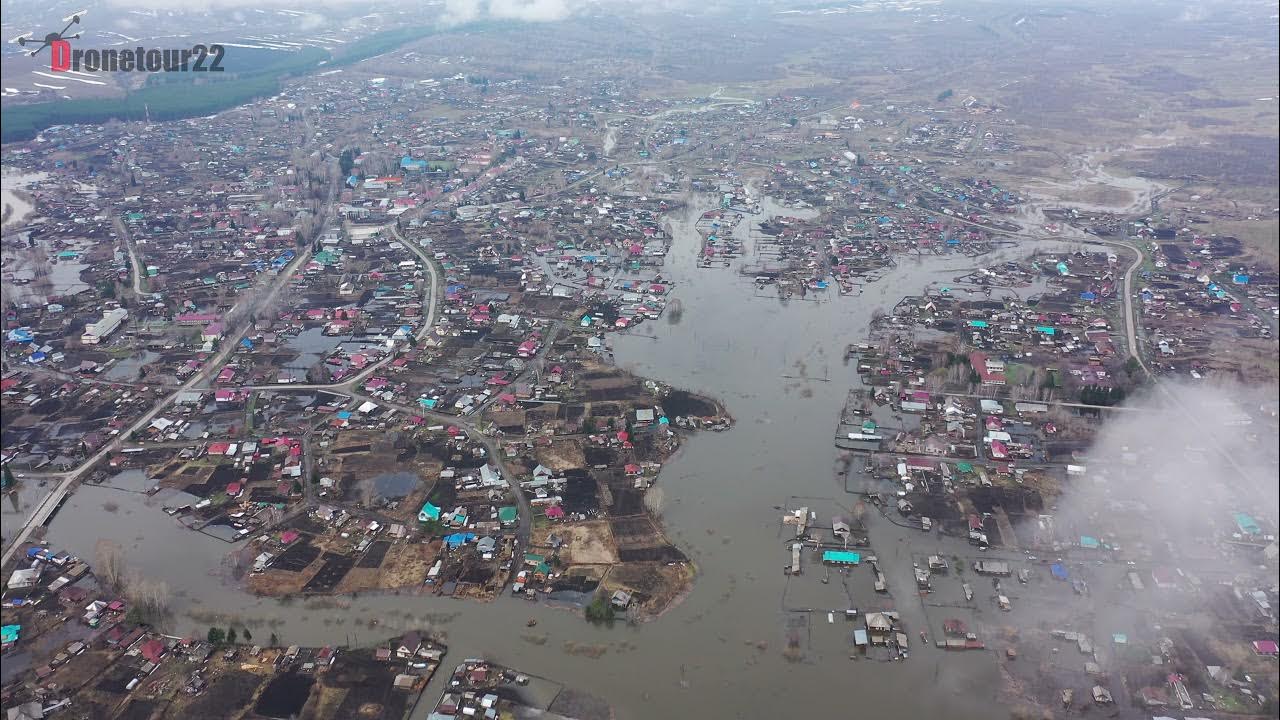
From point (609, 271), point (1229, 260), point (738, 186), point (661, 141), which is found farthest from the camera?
point (661, 141)

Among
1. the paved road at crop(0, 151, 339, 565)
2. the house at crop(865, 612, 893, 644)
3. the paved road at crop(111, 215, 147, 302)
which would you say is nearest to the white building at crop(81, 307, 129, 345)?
the paved road at crop(111, 215, 147, 302)

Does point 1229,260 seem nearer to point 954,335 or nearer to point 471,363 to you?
point 954,335

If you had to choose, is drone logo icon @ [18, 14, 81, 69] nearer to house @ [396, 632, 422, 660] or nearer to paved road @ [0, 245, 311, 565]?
paved road @ [0, 245, 311, 565]

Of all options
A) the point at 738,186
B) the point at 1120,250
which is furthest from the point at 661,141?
the point at 1120,250

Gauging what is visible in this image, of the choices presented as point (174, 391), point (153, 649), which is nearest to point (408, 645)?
point (153, 649)

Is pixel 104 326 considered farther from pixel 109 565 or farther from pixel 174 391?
pixel 109 565

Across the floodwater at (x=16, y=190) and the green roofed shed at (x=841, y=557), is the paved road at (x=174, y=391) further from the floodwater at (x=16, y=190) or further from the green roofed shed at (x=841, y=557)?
the green roofed shed at (x=841, y=557)

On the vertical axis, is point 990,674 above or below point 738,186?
below

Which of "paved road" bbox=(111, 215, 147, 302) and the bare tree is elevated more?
"paved road" bbox=(111, 215, 147, 302)
